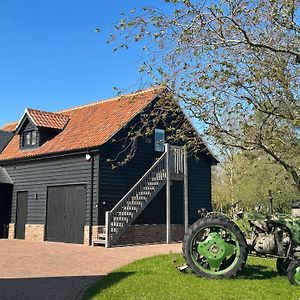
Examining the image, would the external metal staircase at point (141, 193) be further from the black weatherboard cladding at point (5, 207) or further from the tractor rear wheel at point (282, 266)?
the tractor rear wheel at point (282, 266)

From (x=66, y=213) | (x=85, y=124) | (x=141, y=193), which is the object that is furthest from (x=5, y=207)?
(x=141, y=193)

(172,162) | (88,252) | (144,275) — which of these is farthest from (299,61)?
(172,162)

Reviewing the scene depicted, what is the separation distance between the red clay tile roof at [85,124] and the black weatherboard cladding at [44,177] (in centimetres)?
54

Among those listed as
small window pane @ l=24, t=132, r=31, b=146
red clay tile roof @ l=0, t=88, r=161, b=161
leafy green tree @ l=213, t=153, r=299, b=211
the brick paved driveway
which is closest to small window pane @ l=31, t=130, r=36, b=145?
small window pane @ l=24, t=132, r=31, b=146

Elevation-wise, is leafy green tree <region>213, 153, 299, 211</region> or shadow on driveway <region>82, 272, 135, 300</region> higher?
leafy green tree <region>213, 153, 299, 211</region>

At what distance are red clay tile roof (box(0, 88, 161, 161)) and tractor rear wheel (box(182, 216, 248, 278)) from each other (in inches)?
385

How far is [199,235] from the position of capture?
388 inches

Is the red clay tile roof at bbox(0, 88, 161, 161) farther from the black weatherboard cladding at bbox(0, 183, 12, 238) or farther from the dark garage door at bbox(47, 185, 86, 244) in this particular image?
the dark garage door at bbox(47, 185, 86, 244)

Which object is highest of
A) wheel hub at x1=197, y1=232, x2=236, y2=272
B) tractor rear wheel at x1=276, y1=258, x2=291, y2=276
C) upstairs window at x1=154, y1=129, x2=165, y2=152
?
upstairs window at x1=154, y1=129, x2=165, y2=152

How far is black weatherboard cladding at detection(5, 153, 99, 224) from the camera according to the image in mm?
20125

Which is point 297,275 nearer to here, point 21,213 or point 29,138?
point 21,213

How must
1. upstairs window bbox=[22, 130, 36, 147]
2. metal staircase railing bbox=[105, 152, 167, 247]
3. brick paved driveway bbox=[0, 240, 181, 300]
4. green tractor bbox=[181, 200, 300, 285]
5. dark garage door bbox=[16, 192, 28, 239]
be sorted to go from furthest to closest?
1. upstairs window bbox=[22, 130, 36, 147]
2. dark garage door bbox=[16, 192, 28, 239]
3. metal staircase railing bbox=[105, 152, 167, 247]
4. green tractor bbox=[181, 200, 300, 285]
5. brick paved driveway bbox=[0, 240, 181, 300]

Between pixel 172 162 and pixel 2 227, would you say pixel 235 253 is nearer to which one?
pixel 172 162

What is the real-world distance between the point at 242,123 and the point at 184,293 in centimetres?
432
